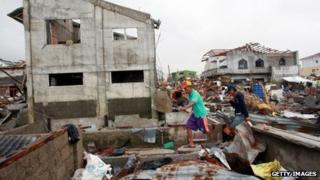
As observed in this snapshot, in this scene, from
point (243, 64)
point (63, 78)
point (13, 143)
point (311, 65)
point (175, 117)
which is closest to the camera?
point (13, 143)

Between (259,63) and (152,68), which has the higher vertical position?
A: (259,63)

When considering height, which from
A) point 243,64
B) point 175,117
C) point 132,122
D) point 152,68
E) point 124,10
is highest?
point 124,10

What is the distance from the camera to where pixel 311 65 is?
5622cm

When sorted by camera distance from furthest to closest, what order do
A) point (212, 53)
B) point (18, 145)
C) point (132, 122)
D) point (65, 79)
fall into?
point (212, 53) → point (65, 79) → point (132, 122) → point (18, 145)

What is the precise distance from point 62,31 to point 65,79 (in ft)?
10.1

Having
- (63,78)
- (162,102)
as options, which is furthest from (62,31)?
(162,102)

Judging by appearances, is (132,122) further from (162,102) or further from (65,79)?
(65,79)

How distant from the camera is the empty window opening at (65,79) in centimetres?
1945

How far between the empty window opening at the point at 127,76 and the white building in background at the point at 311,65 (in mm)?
42627

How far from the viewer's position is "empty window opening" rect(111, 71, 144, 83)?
19438mm

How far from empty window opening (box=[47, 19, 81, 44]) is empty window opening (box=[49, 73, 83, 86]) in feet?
6.61

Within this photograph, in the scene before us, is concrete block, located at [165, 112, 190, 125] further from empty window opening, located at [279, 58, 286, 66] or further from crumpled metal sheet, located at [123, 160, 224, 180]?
empty window opening, located at [279, 58, 286, 66]

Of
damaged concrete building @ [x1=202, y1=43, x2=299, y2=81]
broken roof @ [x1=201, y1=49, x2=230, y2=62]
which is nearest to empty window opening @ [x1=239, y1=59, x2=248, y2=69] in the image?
damaged concrete building @ [x1=202, y1=43, x2=299, y2=81]

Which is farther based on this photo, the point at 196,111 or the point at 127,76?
the point at 127,76
